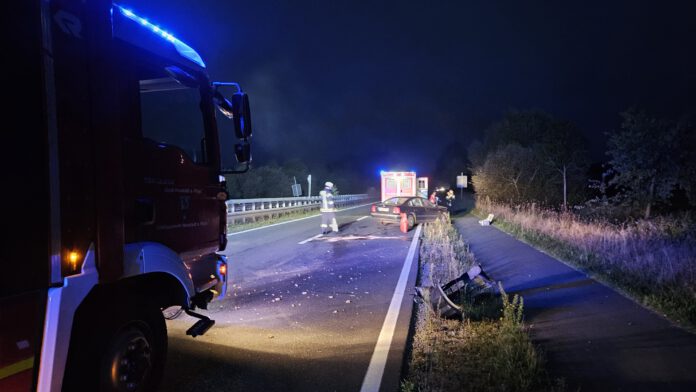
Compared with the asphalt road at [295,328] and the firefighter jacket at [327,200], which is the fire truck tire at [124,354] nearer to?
the asphalt road at [295,328]

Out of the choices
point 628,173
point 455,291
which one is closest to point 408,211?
point 628,173

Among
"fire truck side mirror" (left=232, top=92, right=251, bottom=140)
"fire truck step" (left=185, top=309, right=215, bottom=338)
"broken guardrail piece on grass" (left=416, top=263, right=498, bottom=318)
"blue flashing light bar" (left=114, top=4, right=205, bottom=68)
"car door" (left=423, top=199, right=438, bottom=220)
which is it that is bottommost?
"broken guardrail piece on grass" (left=416, top=263, right=498, bottom=318)

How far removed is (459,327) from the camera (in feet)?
17.6

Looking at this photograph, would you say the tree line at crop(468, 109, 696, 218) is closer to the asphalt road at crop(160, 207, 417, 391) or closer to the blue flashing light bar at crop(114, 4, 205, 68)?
the asphalt road at crop(160, 207, 417, 391)

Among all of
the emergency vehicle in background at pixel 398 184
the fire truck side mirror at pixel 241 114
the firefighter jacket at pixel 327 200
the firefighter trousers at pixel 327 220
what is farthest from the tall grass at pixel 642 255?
the emergency vehicle in background at pixel 398 184

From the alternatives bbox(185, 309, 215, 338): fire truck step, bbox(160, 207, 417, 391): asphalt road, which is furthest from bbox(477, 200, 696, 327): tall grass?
bbox(185, 309, 215, 338): fire truck step

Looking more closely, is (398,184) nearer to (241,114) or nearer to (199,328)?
(241,114)

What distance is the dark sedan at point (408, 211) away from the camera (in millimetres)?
18734

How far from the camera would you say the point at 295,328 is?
5602 mm

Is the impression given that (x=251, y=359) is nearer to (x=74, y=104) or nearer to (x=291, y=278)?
(x=74, y=104)

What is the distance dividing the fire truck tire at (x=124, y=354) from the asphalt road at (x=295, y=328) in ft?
1.74

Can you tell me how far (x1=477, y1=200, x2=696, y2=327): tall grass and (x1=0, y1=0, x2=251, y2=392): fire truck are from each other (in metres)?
5.78

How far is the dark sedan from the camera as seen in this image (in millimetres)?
18734

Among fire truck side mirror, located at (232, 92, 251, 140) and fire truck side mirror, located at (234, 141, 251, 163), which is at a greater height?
fire truck side mirror, located at (232, 92, 251, 140)
